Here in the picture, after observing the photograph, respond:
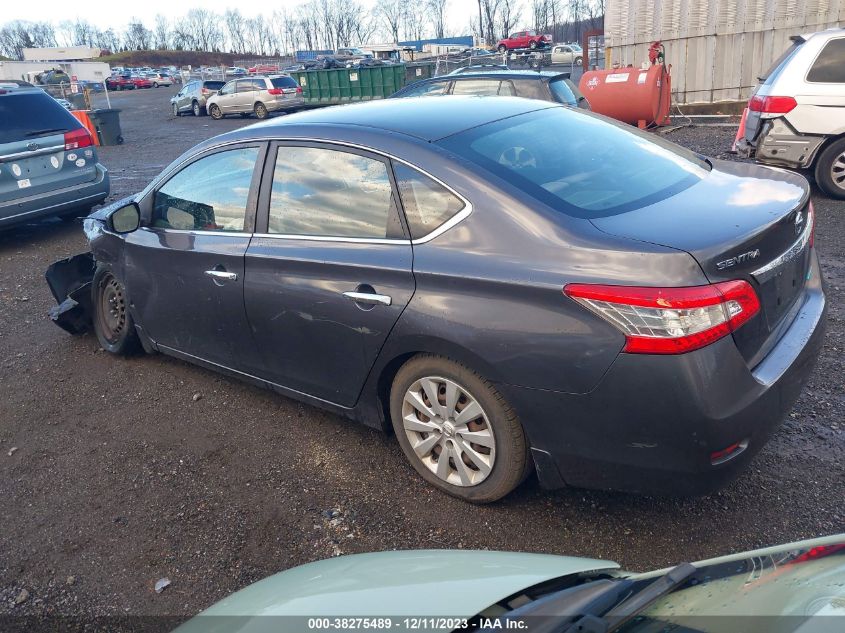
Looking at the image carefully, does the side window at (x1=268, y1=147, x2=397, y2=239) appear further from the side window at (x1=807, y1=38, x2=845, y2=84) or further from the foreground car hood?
the side window at (x1=807, y1=38, x2=845, y2=84)

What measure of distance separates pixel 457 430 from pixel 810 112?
22.4 ft

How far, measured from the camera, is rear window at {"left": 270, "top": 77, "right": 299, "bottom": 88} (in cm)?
2691

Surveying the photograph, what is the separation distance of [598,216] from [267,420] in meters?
2.29

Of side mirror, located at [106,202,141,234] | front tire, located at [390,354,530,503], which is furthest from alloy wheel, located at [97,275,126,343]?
front tire, located at [390,354,530,503]

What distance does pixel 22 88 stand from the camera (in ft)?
28.8

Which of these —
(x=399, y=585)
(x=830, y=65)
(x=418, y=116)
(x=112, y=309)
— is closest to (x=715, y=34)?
(x=830, y=65)

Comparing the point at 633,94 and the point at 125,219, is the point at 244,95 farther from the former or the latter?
the point at 125,219

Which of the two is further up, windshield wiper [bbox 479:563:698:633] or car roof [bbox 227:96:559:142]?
car roof [bbox 227:96:559:142]

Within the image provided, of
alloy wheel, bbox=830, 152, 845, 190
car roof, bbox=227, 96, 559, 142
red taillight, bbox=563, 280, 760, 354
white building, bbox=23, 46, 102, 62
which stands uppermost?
white building, bbox=23, 46, 102, 62

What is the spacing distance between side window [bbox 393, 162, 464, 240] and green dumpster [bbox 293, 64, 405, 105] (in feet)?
78.1

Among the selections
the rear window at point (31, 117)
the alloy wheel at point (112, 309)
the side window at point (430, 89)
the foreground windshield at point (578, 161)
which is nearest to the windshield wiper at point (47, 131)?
the rear window at point (31, 117)

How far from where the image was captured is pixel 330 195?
3412 mm

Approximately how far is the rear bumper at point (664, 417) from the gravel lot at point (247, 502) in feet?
1.30

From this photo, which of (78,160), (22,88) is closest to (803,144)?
(78,160)
